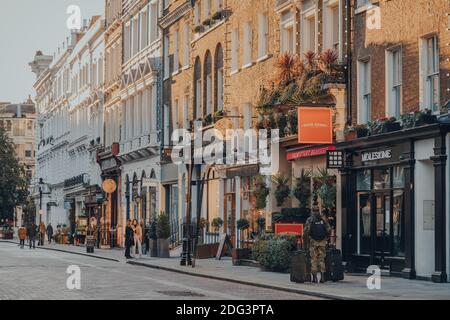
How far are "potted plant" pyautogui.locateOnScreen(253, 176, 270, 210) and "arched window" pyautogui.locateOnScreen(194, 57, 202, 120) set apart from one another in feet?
40.0

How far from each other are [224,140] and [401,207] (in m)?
16.7

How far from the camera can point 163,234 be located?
48.9m

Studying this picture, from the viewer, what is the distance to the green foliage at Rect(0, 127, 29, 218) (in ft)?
387

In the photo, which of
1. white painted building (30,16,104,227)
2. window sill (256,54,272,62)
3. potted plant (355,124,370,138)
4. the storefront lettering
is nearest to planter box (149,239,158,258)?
window sill (256,54,272,62)

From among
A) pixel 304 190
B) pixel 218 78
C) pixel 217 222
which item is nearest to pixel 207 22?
pixel 218 78

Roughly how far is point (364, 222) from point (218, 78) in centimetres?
1809

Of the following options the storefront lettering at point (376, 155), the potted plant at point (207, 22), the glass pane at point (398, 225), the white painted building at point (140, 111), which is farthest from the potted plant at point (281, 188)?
the white painted building at point (140, 111)

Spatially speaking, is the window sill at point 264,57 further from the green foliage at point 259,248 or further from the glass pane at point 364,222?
the glass pane at point 364,222

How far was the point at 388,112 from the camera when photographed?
33.0 meters

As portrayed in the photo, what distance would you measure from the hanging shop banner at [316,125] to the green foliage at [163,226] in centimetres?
1428

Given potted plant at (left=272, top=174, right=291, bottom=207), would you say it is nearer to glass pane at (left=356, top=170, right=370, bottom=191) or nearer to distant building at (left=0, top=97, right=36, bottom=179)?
glass pane at (left=356, top=170, right=370, bottom=191)

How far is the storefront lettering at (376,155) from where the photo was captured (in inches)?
1280

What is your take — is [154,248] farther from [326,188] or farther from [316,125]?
[316,125]

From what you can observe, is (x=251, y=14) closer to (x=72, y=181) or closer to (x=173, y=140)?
(x=173, y=140)
